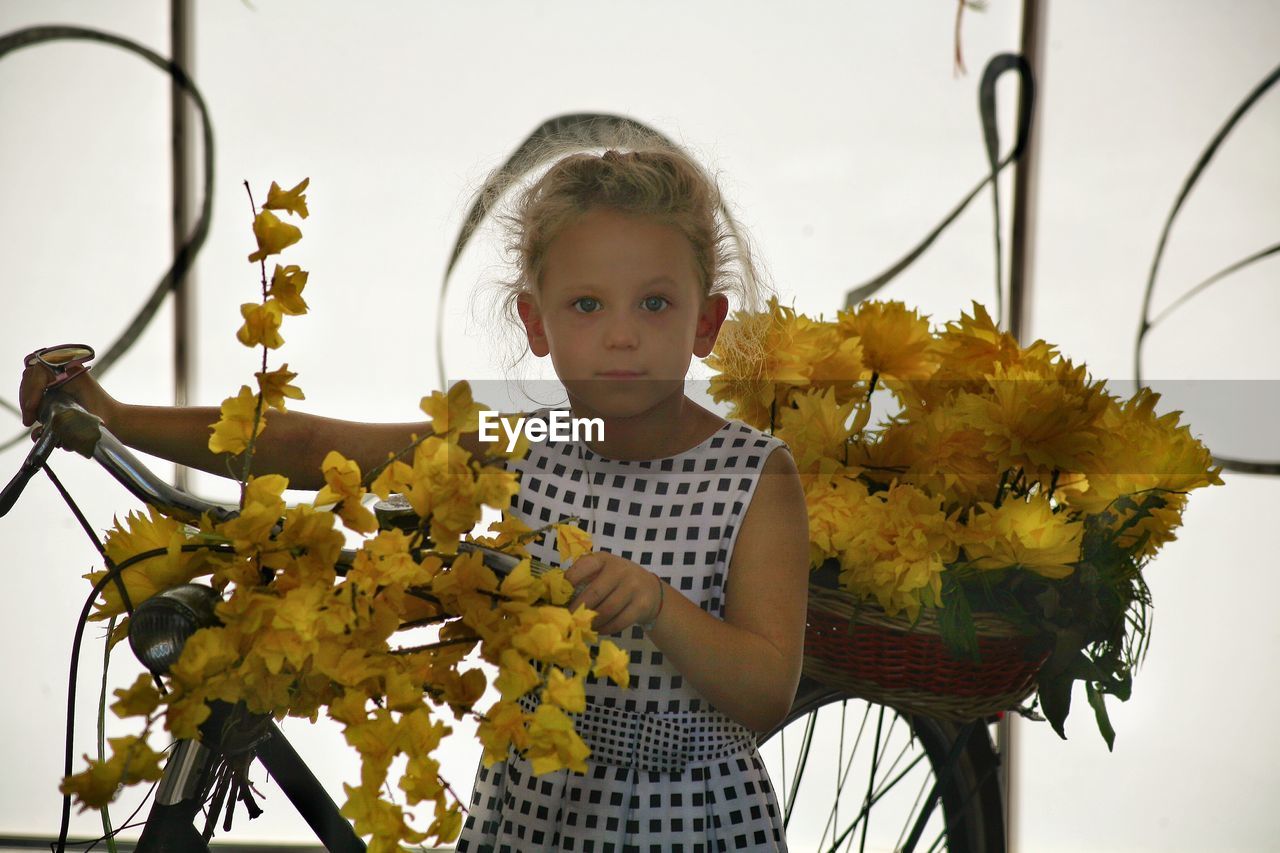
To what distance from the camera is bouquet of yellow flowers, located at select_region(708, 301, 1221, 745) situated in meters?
0.73

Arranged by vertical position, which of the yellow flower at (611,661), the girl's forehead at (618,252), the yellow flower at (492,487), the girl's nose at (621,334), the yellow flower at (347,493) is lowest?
the yellow flower at (611,661)

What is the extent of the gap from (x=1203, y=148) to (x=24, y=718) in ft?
6.53

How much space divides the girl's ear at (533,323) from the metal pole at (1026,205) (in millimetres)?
1045

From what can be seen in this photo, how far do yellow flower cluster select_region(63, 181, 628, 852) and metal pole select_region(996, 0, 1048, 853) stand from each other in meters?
1.20

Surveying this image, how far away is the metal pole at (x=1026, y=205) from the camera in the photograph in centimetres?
147

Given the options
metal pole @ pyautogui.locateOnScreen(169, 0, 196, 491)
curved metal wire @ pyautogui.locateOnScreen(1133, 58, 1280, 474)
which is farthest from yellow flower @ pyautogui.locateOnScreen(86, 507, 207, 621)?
curved metal wire @ pyautogui.locateOnScreen(1133, 58, 1280, 474)

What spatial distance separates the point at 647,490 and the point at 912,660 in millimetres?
251

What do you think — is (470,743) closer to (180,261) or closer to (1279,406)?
(180,261)

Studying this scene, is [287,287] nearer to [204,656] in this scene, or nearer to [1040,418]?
[204,656]

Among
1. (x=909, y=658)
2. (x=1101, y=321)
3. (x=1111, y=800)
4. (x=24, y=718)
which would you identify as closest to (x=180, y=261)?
(x=24, y=718)

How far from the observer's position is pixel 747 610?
2.07 ft

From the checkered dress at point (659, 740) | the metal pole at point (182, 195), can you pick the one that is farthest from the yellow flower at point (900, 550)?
the metal pole at point (182, 195)

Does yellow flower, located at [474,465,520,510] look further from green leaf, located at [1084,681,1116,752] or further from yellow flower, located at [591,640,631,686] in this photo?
green leaf, located at [1084,681,1116,752]

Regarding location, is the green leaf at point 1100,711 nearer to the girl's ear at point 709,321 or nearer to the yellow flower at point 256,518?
the girl's ear at point 709,321
